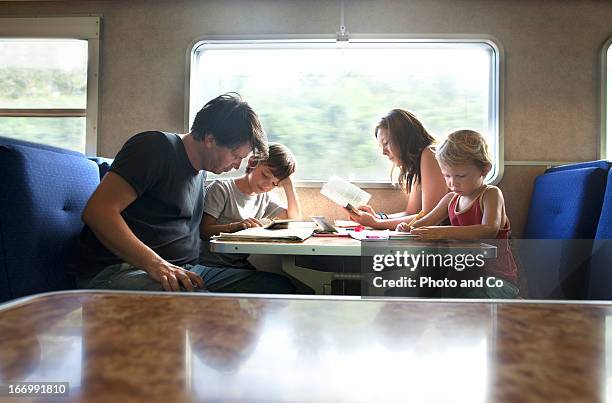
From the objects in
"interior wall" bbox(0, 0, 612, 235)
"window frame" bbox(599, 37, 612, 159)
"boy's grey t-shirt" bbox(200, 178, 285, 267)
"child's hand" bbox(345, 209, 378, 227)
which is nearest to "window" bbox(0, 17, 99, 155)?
"interior wall" bbox(0, 0, 612, 235)

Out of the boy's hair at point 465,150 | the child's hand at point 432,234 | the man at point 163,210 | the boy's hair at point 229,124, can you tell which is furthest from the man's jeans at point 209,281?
the boy's hair at point 465,150

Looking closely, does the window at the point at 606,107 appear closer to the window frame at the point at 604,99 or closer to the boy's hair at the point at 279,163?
the window frame at the point at 604,99

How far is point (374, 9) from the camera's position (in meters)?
2.75

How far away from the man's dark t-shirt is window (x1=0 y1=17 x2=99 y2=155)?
1381 millimetres

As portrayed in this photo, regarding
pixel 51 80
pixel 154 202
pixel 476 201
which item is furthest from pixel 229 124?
pixel 51 80

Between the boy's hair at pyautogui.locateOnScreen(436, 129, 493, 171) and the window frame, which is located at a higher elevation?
the window frame

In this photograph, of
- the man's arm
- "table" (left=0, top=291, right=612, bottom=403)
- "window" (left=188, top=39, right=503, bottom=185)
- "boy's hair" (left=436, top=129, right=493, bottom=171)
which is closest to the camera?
"table" (left=0, top=291, right=612, bottom=403)

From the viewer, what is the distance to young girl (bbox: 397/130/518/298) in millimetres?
1728

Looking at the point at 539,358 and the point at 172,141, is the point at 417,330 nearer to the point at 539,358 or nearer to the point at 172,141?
the point at 539,358

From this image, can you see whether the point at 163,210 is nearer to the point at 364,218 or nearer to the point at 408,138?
the point at 364,218

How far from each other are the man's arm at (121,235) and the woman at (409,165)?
1151mm

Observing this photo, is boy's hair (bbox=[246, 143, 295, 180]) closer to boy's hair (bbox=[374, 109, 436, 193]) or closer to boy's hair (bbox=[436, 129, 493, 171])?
boy's hair (bbox=[374, 109, 436, 193])

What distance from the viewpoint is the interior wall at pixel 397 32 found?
2.69 metres

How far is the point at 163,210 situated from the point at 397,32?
1.83m
